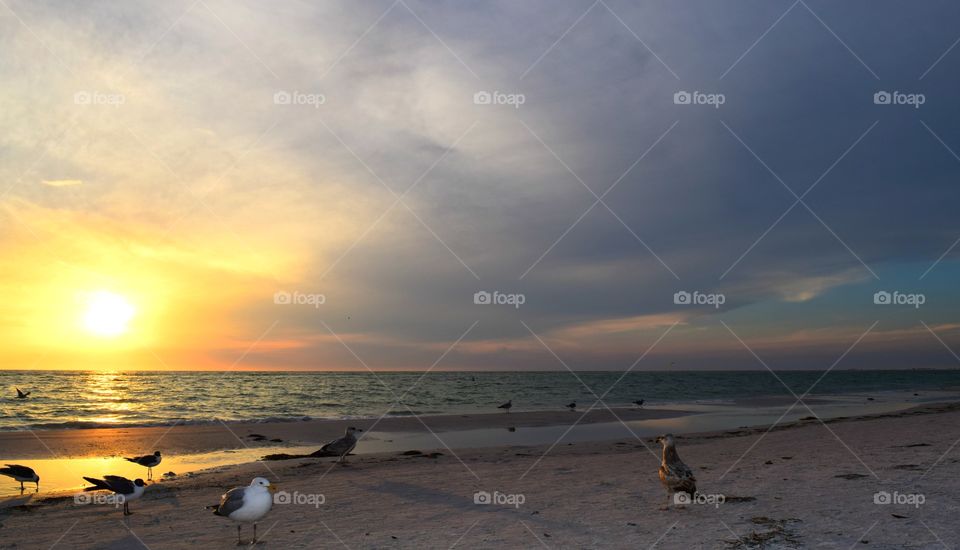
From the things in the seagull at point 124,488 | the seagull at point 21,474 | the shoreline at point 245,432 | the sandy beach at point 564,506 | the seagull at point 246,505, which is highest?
the shoreline at point 245,432

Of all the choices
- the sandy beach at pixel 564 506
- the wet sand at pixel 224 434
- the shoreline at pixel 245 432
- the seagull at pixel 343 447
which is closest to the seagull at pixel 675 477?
the sandy beach at pixel 564 506

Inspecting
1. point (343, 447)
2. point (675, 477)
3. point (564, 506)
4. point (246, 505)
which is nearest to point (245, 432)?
point (343, 447)

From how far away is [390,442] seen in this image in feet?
80.8

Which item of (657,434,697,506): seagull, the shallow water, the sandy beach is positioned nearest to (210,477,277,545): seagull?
the sandy beach

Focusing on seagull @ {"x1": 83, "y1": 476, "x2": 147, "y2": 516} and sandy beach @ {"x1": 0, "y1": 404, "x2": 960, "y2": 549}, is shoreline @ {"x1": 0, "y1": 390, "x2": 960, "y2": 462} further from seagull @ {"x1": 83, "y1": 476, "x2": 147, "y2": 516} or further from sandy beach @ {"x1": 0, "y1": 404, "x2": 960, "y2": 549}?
seagull @ {"x1": 83, "y1": 476, "x2": 147, "y2": 516}

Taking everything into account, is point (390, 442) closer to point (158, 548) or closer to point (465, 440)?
point (465, 440)

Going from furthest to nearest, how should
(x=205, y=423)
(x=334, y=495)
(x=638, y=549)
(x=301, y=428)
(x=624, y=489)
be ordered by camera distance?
(x=205, y=423) < (x=301, y=428) < (x=334, y=495) < (x=624, y=489) < (x=638, y=549)

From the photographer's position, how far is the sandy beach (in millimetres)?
8344

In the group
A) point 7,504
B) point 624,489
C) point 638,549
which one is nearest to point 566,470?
point 624,489

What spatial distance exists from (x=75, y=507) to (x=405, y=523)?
708cm

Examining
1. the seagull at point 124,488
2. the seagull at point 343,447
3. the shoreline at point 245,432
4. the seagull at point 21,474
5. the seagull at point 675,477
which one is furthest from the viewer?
the shoreline at point 245,432

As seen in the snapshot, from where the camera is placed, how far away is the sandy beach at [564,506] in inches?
328

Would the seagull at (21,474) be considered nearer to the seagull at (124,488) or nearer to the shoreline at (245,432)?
the seagull at (124,488)

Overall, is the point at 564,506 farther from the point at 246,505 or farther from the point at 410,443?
the point at 410,443
